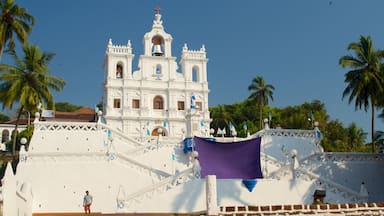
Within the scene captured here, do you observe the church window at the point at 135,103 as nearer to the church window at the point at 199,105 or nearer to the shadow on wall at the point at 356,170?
the church window at the point at 199,105

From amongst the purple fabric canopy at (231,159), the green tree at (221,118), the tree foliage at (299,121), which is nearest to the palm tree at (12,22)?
the purple fabric canopy at (231,159)

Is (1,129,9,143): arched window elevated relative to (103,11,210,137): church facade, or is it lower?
lower

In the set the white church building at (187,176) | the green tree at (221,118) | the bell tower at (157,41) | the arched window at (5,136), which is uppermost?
the bell tower at (157,41)

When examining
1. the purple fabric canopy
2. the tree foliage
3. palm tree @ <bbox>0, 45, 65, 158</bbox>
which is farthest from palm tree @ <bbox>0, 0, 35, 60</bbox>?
the tree foliage

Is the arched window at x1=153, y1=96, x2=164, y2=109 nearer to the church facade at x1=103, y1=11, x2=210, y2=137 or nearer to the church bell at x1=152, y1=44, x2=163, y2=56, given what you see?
the church facade at x1=103, y1=11, x2=210, y2=137

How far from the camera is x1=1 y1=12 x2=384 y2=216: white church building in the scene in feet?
58.6

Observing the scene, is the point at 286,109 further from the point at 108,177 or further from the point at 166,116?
the point at 108,177

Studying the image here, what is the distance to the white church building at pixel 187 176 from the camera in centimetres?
1788

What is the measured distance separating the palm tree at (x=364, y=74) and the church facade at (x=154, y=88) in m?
14.0

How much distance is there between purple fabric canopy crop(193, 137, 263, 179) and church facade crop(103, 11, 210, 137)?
16183 millimetres

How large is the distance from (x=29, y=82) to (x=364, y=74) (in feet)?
79.6

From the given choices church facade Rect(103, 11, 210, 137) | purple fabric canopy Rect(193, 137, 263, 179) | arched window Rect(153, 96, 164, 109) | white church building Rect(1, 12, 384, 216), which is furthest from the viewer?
arched window Rect(153, 96, 164, 109)

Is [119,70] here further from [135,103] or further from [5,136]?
[5,136]

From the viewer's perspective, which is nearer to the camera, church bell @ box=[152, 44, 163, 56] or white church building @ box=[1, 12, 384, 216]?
white church building @ box=[1, 12, 384, 216]
